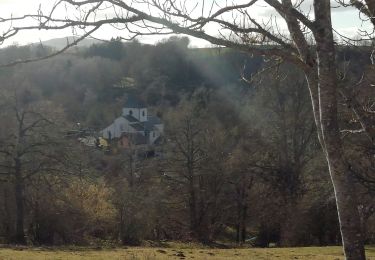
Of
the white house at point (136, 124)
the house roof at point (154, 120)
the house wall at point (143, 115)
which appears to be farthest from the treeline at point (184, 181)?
the house wall at point (143, 115)

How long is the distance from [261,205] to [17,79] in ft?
46.1

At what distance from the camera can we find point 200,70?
91875mm

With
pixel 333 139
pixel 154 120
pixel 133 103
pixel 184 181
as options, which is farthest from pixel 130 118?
pixel 333 139

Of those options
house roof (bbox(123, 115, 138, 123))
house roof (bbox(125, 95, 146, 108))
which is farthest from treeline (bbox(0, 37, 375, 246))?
house roof (bbox(125, 95, 146, 108))

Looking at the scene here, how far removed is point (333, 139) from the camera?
14.7ft

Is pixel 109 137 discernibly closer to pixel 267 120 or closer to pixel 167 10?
pixel 267 120

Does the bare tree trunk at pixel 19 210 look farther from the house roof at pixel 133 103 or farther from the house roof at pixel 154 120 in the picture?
the house roof at pixel 133 103

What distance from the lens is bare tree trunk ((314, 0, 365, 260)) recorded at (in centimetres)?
449

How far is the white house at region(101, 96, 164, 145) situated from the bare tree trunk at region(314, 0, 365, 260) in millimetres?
60821

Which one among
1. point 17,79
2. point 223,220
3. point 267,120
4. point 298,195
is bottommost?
point 223,220

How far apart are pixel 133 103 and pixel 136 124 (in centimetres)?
796

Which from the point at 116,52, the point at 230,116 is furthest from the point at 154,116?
the point at 230,116

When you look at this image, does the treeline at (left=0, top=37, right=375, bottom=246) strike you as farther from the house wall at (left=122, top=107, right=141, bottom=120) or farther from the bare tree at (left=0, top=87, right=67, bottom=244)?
the house wall at (left=122, top=107, right=141, bottom=120)

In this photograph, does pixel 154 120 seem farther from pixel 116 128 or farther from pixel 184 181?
pixel 184 181
